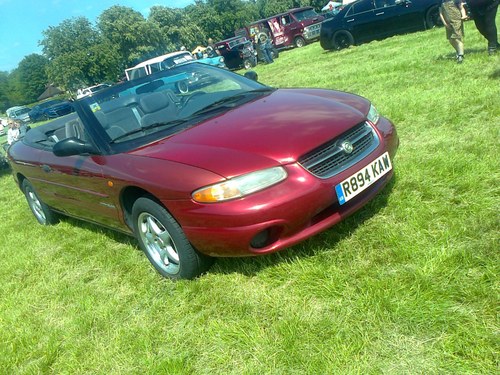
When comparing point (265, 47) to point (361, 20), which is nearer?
point (361, 20)

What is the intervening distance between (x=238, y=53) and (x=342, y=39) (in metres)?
7.95

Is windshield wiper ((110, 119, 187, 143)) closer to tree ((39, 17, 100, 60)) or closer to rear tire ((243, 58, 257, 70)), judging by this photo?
rear tire ((243, 58, 257, 70))

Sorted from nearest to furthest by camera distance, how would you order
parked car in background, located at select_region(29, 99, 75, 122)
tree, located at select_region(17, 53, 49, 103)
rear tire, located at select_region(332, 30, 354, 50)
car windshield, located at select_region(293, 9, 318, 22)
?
1. rear tire, located at select_region(332, 30, 354, 50)
2. car windshield, located at select_region(293, 9, 318, 22)
3. parked car in background, located at select_region(29, 99, 75, 122)
4. tree, located at select_region(17, 53, 49, 103)

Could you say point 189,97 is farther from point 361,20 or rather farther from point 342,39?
point 342,39

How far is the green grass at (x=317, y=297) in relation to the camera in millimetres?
1972

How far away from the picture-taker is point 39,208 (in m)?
5.14

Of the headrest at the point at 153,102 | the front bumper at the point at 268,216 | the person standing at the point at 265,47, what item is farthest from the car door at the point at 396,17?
the front bumper at the point at 268,216

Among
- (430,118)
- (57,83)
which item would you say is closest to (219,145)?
(430,118)

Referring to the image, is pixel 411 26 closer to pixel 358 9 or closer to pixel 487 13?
pixel 358 9

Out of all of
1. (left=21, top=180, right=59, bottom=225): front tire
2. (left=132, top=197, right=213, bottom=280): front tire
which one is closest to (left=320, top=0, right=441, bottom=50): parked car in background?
(left=21, top=180, right=59, bottom=225): front tire

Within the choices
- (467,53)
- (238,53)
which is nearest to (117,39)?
(238,53)

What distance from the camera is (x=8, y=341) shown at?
9.32 ft

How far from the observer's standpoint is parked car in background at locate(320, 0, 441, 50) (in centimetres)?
1140

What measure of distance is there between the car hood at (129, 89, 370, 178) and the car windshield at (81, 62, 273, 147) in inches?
7.9
